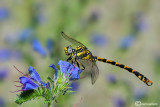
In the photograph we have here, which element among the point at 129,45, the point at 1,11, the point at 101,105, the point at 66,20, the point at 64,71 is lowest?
the point at 101,105

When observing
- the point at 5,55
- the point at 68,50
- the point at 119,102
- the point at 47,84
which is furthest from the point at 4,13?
the point at 47,84

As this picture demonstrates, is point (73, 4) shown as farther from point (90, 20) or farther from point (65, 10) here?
point (90, 20)

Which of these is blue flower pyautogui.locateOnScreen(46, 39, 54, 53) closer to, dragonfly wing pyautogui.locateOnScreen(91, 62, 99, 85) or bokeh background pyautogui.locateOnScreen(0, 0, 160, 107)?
bokeh background pyautogui.locateOnScreen(0, 0, 160, 107)

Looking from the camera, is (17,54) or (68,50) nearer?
(68,50)

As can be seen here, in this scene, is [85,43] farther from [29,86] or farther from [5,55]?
[29,86]

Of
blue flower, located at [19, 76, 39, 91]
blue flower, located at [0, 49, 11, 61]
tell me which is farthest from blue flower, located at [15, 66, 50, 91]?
blue flower, located at [0, 49, 11, 61]

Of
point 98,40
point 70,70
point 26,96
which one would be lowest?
point 26,96

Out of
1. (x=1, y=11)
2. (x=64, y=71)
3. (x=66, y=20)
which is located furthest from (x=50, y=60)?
(x=1, y=11)
